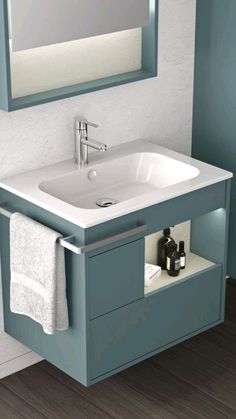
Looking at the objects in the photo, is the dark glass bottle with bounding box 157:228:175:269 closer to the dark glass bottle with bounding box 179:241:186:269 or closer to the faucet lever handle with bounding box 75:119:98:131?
the dark glass bottle with bounding box 179:241:186:269

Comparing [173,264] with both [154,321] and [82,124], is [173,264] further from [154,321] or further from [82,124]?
[82,124]

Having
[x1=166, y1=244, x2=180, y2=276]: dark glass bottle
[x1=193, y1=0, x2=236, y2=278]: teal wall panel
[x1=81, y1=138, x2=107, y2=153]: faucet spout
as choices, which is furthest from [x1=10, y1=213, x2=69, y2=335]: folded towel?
[x1=193, y1=0, x2=236, y2=278]: teal wall panel

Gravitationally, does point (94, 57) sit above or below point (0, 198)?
above

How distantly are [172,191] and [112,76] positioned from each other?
585mm

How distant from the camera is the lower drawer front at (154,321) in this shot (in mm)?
3336

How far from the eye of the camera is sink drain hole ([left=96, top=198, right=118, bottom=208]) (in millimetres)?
3512

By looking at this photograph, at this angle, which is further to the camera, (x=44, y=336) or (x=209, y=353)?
(x=209, y=353)

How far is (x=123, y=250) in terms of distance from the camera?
3.26m

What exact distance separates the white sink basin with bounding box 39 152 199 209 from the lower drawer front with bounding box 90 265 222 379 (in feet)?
1.29

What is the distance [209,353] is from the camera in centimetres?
385

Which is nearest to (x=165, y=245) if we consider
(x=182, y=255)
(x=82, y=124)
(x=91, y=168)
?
(x=182, y=255)

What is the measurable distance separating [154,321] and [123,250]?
38 cm

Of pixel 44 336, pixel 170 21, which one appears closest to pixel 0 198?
pixel 44 336

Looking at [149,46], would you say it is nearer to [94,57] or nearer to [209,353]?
[94,57]
